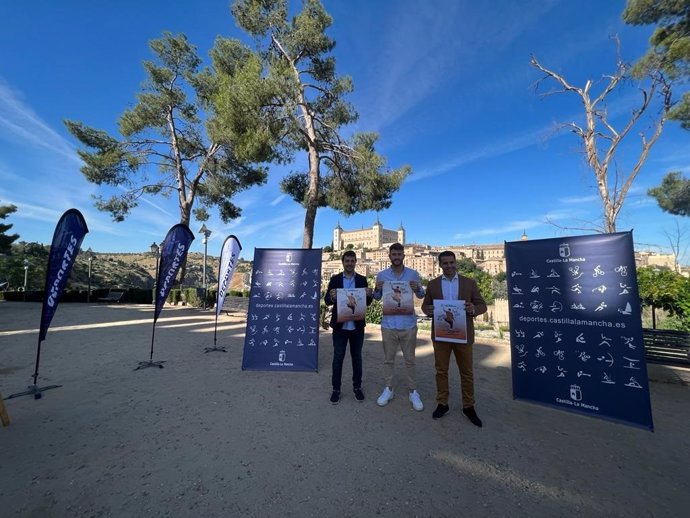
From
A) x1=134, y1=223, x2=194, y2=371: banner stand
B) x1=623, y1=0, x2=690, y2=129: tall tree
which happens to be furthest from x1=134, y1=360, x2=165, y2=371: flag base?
x1=623, y1=0, x2=690, y2=129: tall tree

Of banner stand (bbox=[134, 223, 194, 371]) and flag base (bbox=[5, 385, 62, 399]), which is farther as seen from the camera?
banner stand (bbox=[134, 223, 194, 371])

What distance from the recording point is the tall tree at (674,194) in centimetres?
1398

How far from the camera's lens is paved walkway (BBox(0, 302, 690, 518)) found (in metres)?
1.99

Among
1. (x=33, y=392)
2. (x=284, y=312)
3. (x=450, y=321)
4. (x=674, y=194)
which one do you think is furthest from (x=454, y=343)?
(x=674, y=194)

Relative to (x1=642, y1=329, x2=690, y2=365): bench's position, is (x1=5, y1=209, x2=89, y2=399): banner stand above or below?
above

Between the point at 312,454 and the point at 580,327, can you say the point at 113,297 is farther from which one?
the point at 580,327

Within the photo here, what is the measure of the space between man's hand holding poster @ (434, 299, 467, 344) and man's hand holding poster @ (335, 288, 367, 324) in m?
0.91

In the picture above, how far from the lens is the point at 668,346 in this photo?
4.59 m

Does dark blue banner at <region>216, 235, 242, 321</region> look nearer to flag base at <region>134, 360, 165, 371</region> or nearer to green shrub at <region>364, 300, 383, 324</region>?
flag base at <region>134, 360, 165, 371</region>

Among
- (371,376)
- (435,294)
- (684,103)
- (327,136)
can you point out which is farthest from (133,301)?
(684,103)

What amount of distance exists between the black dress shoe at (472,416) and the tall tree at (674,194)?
18.6m

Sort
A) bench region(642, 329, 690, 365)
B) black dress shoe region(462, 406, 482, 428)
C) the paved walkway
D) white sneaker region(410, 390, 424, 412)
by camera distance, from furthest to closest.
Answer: bench region(642, 329, 690, 365) → white sneaker region(410, 390, 424, 412) → black dress shoe region(462, 406, 482, 428) → the paved walkway

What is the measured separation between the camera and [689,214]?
14.0 metres

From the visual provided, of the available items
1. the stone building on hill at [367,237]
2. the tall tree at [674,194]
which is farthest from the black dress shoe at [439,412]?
A: the stone building on hill at [367,237]
